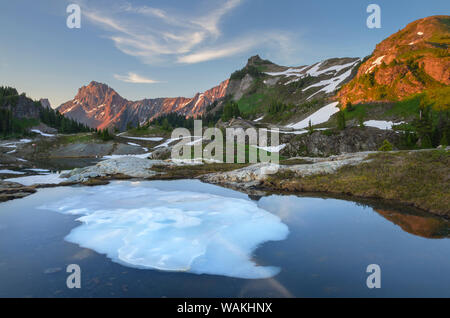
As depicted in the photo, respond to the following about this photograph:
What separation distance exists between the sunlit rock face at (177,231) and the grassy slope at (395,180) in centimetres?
899

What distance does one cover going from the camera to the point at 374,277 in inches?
340

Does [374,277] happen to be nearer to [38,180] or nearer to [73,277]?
[73,277]

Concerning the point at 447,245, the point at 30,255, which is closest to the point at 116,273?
the point at 30,255

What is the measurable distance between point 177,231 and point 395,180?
20543mm

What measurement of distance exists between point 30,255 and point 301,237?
41.3 ft

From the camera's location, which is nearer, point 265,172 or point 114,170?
point 265,172

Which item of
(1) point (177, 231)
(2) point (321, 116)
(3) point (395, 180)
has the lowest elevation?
(1) point (177, 231)

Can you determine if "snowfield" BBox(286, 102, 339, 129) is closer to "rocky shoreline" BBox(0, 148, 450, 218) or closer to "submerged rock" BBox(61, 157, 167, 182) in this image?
"rocky shoreline" BBox(0, 148, 450, 218)

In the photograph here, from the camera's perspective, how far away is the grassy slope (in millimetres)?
18781

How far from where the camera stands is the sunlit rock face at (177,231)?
999 centimetres

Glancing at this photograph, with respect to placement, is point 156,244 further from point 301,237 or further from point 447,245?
point 447,245

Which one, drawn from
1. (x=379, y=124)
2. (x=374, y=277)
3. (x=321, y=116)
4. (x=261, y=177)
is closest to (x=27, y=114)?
(x=321, y=116)

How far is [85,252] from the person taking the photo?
10930 mm
